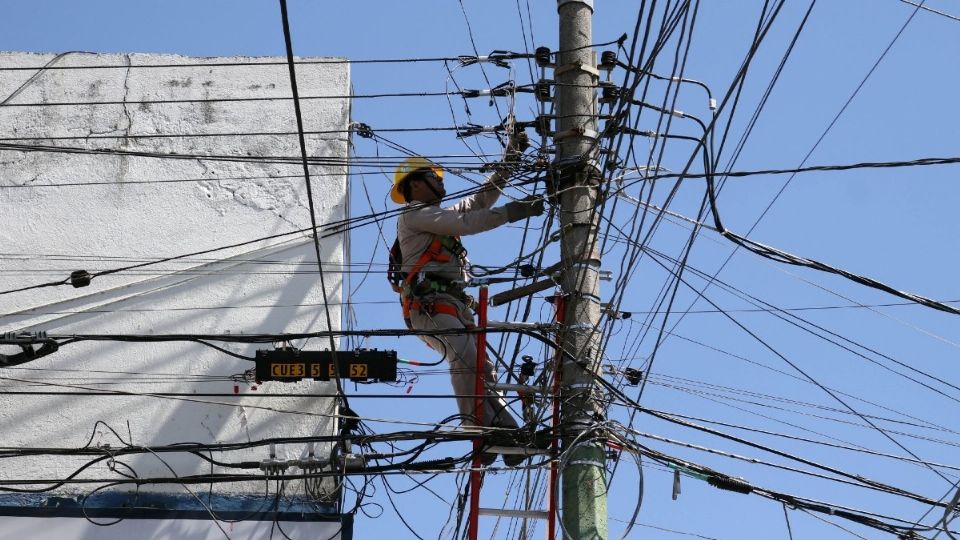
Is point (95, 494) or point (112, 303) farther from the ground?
point (112, 303)

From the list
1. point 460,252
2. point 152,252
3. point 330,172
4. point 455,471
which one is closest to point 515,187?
point 460,252

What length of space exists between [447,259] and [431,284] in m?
0.22

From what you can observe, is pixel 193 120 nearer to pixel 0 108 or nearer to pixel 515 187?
pixel 0 108

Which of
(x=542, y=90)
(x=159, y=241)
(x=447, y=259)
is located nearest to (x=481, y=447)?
(x=447, y=259)

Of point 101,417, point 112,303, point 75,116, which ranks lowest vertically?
point 101,417

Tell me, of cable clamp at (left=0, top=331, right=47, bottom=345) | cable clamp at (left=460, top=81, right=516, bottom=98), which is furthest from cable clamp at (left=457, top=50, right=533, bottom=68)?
cable clamp at (left=0, top=331, right=47, bottom=345)

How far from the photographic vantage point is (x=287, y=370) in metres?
11.4

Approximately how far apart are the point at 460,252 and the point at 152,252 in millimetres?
3266

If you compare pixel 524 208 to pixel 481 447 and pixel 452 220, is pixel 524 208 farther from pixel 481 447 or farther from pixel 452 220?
pixel 481 447

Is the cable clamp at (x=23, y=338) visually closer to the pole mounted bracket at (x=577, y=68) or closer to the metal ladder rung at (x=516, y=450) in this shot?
the metal ladder rung at (x=516, y=450)

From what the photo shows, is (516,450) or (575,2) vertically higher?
(575,2)

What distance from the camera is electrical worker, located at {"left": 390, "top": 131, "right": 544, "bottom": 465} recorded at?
10.8 m

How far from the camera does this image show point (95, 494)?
11.7 metres

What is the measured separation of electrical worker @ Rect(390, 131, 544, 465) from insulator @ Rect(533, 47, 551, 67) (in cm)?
52
